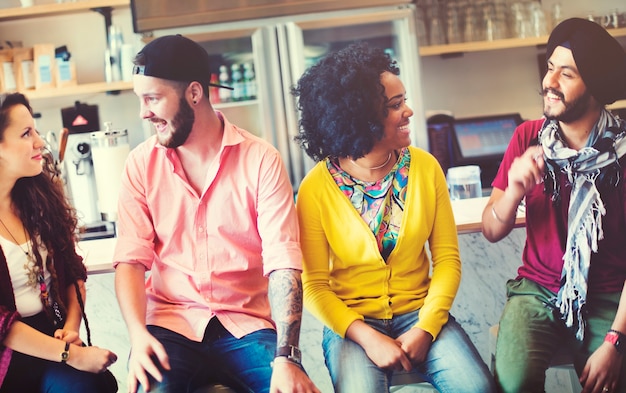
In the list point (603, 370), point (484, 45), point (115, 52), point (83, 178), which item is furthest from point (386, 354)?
point (115, 52)

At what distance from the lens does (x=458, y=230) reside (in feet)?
6.49

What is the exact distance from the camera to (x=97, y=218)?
144 inches

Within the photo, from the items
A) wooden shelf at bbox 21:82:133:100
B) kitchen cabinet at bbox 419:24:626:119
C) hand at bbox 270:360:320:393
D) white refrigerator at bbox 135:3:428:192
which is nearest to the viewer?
hand at bbox 270:360:320:393

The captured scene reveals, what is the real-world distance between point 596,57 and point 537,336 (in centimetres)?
64

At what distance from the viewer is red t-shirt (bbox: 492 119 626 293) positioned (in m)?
1.70

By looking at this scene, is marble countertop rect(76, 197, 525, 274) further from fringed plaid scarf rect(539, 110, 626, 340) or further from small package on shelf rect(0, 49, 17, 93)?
small package on shelf rect(0, 49, 17, 93)

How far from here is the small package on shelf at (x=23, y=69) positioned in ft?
12.2

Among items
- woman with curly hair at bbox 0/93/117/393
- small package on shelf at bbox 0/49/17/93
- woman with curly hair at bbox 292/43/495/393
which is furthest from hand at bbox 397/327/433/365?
small package on shelf at bbox 0/49/17/93

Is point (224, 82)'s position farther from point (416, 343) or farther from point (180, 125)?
point (416, 343)

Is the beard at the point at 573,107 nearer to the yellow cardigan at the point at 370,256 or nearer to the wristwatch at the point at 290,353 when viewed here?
the yellow cardigan at the point at 370,256

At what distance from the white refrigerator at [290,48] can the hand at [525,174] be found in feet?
6.06

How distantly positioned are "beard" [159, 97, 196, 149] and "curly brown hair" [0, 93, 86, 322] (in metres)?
0.29

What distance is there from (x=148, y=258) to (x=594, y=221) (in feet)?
3.37

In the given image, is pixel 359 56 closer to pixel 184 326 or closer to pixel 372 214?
pixel 372 214
